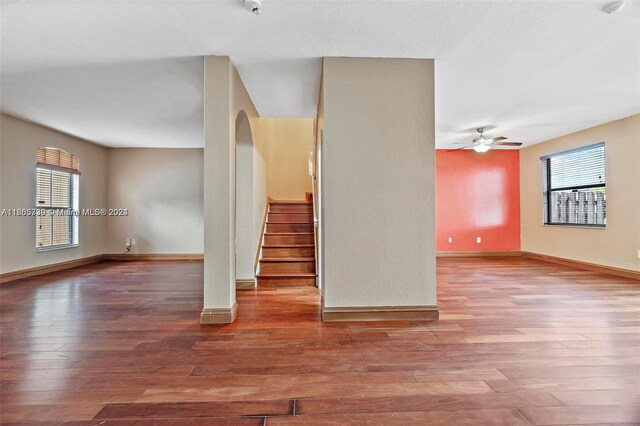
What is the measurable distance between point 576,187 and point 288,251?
5894mm

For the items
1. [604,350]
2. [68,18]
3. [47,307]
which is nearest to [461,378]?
[604,350]

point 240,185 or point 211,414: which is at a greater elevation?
point 240,185

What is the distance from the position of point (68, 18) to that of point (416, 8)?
2763 millimetres

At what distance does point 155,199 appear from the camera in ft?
25.3

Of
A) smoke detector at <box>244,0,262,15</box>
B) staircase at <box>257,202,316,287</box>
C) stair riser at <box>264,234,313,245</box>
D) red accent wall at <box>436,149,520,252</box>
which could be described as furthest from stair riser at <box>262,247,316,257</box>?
red accent wall at <box>436,149,520,252</box>

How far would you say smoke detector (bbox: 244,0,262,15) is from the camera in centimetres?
Result: 234

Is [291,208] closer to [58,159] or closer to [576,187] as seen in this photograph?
[58,159]

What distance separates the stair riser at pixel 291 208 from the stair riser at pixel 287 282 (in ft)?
6.01

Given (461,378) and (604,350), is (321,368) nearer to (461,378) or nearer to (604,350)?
(461,378)

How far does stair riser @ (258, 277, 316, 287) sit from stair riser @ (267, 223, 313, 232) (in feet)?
3.88

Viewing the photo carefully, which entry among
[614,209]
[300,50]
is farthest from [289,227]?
[614,209]

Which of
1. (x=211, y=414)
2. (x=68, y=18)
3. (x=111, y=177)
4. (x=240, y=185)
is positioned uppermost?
(x=68, y=18)

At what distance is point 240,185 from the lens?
4730mm
